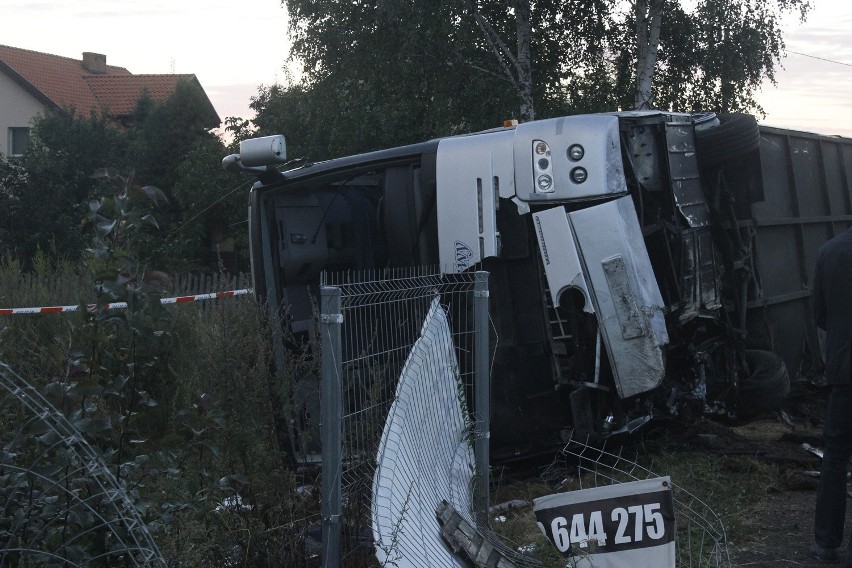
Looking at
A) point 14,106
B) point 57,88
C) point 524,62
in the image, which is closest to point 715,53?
point 524,62

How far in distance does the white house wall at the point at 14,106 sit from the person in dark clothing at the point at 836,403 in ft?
136

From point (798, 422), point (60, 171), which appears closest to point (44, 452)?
point (798, 422)

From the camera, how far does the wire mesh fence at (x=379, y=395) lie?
377 centimetres

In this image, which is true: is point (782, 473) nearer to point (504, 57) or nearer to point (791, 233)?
point (791, 233)

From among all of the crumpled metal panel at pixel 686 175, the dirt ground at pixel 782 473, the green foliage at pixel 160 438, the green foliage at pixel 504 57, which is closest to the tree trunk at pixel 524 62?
the green foliage at pixel 504 57

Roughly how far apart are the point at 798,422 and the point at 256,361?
5.51 meters

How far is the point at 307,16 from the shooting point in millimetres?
20703

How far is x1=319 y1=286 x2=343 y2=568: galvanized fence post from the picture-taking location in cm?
375

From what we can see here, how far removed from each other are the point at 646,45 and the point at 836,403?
1516 cm

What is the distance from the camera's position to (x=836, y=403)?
5078 mm

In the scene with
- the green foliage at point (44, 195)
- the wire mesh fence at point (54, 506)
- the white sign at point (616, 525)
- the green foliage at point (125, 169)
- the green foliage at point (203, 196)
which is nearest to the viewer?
the wire mesh fence at point (54, 506)

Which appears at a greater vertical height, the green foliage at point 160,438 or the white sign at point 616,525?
the green foliage at point 160,438

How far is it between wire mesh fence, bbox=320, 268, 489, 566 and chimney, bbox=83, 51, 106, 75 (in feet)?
166

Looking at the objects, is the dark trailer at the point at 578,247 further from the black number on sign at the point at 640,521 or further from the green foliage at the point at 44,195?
the green foliage at the point at 44,195
